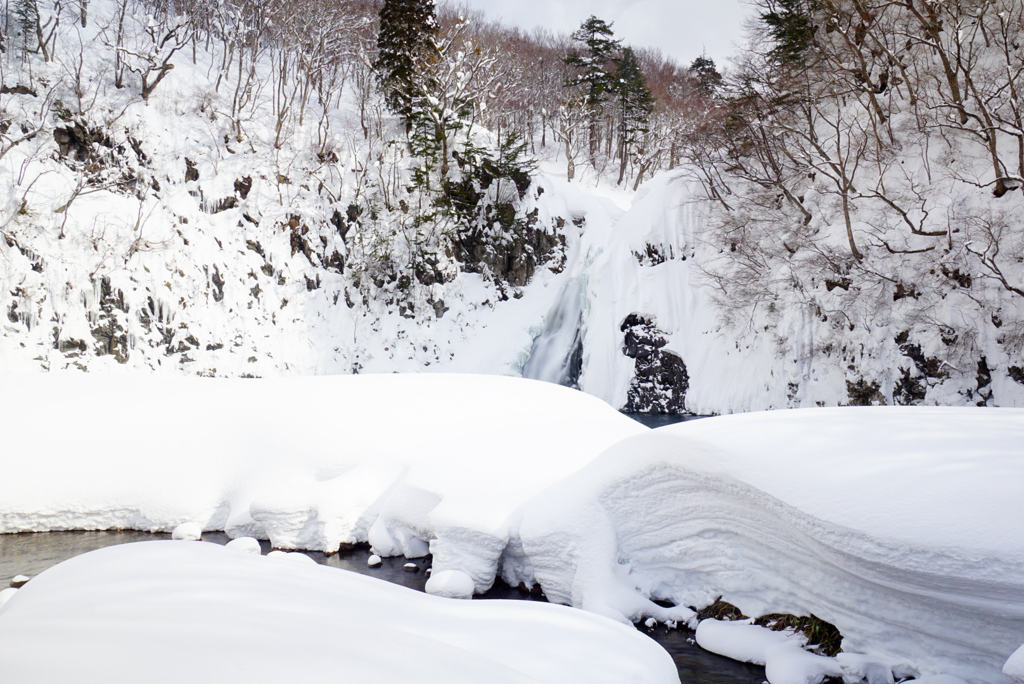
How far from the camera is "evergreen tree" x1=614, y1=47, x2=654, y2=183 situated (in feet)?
92.4

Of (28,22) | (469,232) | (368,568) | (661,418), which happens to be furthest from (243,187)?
(368,568)

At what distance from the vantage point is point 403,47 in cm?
2131

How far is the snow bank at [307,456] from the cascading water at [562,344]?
27.1 ft

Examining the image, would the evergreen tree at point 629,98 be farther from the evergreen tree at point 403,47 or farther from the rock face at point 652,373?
the rock face at point 652,373

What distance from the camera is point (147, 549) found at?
115 inches

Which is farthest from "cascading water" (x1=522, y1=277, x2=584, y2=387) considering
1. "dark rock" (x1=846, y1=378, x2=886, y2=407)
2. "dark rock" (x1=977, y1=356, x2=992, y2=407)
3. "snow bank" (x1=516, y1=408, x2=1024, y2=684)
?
"snow bank" (x1=516, y1=408, x2=1024, y2=684)

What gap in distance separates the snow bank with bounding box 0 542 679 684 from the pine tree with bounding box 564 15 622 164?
28.7 metres

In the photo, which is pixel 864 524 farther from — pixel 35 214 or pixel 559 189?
pixel 559 189

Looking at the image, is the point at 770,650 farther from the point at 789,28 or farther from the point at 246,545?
the point at 789,28

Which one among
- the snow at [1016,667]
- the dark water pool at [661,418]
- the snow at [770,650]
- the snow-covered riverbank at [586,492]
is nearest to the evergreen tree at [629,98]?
the dark water pool at [661,418]

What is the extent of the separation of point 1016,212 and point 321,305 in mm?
17133

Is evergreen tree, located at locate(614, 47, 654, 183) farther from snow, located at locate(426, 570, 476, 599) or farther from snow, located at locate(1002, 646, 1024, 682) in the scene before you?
snow, located at locate(1002, 646, 1024, 682)

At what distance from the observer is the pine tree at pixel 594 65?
93.5 feet

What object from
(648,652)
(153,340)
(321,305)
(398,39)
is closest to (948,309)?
(648,652)
